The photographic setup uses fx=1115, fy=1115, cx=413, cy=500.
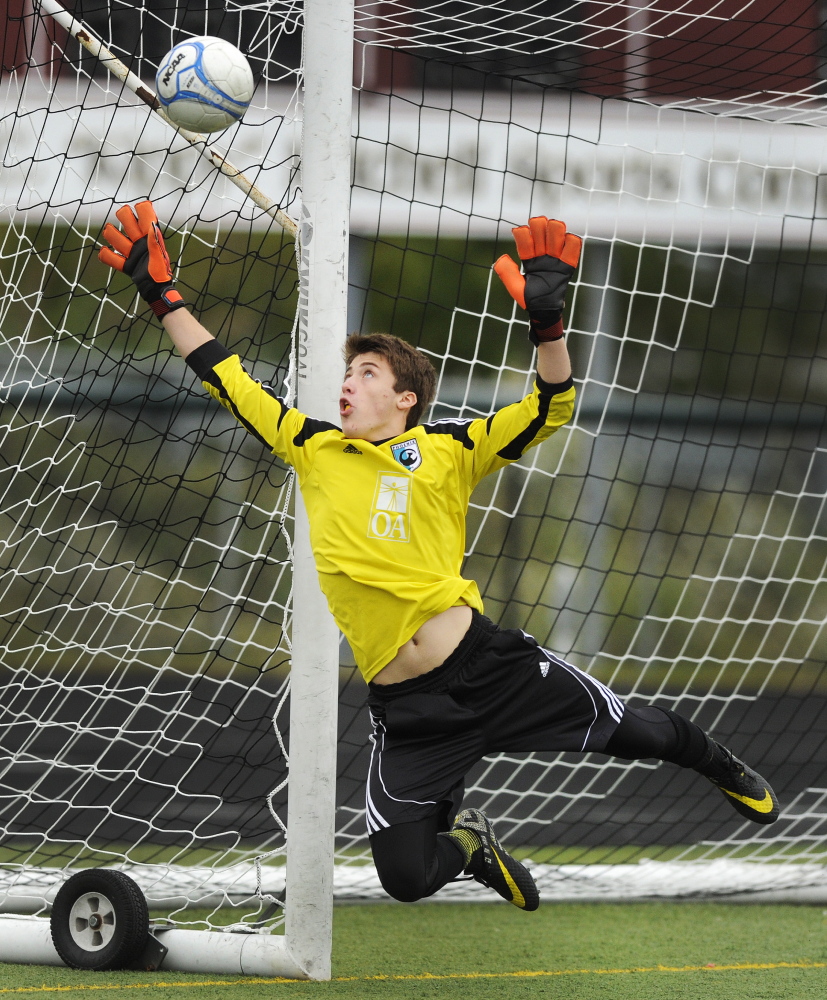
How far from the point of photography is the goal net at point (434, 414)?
3.85 m

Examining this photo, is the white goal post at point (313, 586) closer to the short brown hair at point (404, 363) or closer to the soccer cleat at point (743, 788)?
the short brown hair at point (404, 363)

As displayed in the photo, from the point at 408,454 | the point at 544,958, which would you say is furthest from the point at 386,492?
the point at 544,958

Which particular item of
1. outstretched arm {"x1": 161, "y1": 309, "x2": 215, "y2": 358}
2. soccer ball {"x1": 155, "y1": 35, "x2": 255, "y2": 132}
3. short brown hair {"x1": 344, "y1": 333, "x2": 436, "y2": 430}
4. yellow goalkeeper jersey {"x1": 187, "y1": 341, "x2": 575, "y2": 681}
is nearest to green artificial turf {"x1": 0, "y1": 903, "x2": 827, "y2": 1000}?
yellow goalkeeper jersey {"x1": 187, "y1": 341, "x2": 575, "y2": 681}

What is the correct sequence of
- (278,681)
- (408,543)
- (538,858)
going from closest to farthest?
1. (408,543)
2. (538,858)
3. (278,681)

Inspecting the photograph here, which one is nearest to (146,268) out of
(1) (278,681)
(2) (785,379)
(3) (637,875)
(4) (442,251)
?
(3) (637,875)

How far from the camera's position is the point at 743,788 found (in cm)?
297

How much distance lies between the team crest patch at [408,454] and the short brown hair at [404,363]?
13cm

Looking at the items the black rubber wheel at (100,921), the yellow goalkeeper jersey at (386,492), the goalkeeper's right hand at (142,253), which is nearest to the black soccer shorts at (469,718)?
the yellow goalkeeper jersey at (386,492)

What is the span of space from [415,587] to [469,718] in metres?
0.34

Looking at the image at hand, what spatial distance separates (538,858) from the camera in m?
4.48

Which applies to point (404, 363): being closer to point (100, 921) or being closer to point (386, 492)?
point (386, 492)

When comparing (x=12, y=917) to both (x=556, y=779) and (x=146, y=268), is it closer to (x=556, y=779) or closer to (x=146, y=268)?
(x=146, y=268)

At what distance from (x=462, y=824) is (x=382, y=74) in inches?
302

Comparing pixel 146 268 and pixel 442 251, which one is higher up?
pixel 442 251
